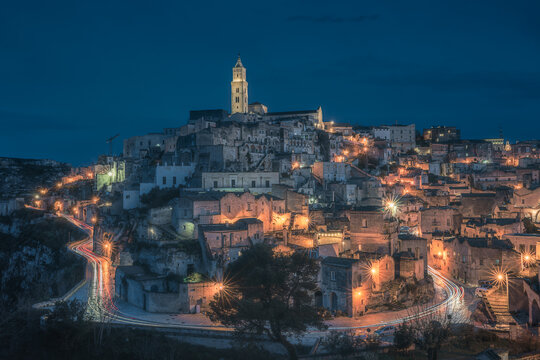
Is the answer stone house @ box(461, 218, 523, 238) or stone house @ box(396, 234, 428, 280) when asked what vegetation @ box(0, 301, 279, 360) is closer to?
stone house @ box(396, 234, 428, 280)

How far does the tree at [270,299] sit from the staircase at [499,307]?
12.8 metres

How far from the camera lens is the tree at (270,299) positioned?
24.4m

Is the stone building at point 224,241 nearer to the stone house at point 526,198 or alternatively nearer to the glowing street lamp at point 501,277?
the glowing street lamp at point 501,277

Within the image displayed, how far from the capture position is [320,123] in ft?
294

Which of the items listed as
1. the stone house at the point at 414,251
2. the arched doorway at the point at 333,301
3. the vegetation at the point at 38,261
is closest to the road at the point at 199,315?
the arched doorway at the point at 333,301

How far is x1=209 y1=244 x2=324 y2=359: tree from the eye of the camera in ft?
80.0

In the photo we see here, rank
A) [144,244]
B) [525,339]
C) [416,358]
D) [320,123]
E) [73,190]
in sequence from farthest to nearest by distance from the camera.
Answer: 1. [320,123]
2. [73,190]
3. [144,244]
4. [525,339]
5. [416,358]

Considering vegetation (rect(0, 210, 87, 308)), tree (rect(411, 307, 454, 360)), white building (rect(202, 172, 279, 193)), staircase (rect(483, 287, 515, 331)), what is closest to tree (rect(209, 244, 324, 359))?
tree (rect(411, 307, 454, 360))

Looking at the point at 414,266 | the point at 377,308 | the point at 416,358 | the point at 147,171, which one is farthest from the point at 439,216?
the point at 147,171

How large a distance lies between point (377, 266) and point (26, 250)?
44850mm

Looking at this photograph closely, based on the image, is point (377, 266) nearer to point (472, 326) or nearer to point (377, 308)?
point (377, 308)

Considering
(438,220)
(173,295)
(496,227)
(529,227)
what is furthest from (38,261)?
(529,227)

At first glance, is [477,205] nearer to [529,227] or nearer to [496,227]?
[529,227]

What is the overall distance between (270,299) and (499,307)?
60.1ft
